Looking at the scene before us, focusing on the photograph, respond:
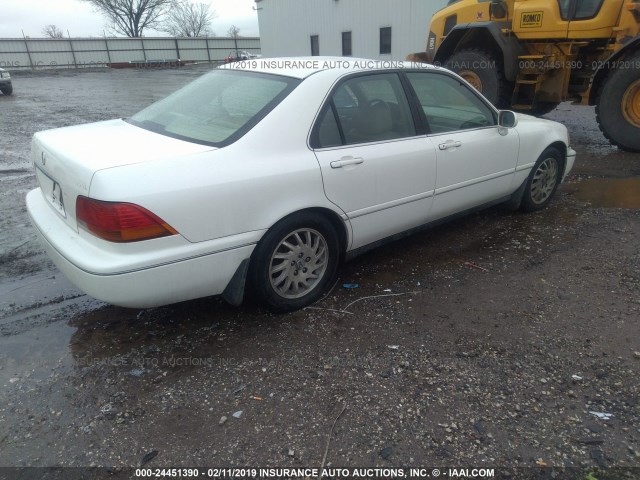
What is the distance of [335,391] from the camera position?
2.51m

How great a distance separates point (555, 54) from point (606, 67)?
93 cm

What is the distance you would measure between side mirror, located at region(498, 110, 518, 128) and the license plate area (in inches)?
136

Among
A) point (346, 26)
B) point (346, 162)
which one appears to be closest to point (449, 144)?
point (346, 162)

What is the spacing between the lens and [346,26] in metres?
22.4

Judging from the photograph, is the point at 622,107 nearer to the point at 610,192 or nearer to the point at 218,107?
the point at 610,192

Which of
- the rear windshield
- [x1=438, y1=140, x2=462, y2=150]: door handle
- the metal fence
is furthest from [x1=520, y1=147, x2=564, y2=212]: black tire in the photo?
the metal fence

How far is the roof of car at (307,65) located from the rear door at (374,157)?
0.30 ft

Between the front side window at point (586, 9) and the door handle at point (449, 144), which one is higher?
the front side window at point (586, 9)

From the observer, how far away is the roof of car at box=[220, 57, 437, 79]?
10.7 feet

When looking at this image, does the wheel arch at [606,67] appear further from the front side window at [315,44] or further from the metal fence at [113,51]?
the metal fence at [113,51]

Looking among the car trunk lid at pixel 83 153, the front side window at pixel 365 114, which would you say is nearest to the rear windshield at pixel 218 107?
the car trunk lid at pixel 83 153

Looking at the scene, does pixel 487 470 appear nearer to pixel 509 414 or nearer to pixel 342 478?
pixel 509 414

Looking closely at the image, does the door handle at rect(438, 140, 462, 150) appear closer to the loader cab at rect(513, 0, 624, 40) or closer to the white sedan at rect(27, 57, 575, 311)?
the white sedan at rect(27, 57, 575, 311)

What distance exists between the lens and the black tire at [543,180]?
4.70 m
